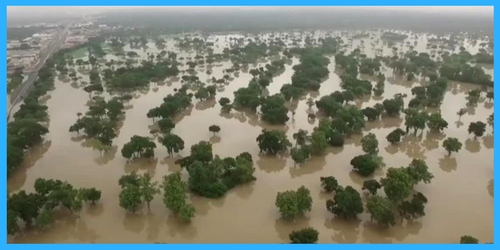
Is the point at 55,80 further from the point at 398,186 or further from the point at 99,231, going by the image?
the point at 398,186

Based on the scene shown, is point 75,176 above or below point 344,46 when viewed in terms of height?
below

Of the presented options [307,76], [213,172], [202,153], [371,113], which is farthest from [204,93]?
[213,172]

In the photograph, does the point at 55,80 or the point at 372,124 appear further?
the point at 55,80

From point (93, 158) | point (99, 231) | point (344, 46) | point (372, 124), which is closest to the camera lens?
point (99, 231)

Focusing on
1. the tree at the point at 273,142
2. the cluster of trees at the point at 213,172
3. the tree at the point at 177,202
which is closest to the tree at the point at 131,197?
the tree at the point at 177,202

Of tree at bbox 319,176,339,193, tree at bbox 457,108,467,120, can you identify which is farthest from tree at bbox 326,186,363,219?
tree at bbox 457,108,467,120

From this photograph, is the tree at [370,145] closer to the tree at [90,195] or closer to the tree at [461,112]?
the tree at [461,112]

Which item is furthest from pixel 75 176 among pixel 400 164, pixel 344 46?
pixel 344 46

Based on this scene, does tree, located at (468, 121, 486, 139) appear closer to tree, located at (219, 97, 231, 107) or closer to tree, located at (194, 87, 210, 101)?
tree, located at (219, 97, 231, 107)
